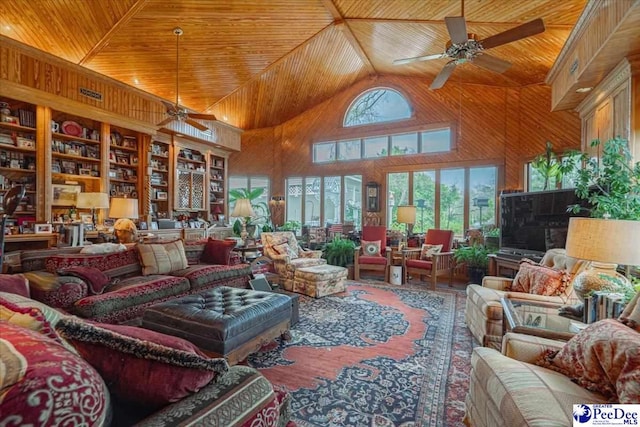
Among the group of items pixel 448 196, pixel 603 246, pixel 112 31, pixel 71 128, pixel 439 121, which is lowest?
pixel 603 246

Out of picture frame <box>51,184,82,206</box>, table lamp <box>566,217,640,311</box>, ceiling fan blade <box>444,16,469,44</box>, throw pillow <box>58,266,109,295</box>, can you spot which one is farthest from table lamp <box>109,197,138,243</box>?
table lamp <box>566,217,640,311</box>

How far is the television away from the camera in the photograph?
160 inches

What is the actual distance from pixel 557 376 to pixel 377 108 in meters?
7.42

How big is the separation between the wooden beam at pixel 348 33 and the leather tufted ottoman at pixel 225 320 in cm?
462

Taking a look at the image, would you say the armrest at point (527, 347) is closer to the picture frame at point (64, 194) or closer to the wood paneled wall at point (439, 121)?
the wood paneled wall at point (439, 121)

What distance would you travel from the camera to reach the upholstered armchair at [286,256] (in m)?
4.89

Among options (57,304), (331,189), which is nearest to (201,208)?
(331,189)

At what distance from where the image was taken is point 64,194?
5.21 m

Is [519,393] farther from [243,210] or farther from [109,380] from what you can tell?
[243,210]

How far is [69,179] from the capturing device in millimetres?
5406

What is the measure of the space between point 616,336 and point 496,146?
242 inches

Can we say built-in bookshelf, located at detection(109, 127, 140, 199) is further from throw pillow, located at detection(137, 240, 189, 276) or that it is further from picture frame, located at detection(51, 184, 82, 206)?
throw pillow, located at detection(137, 240, 189, 276)

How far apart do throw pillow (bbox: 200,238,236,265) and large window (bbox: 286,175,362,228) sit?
4456 millimetres

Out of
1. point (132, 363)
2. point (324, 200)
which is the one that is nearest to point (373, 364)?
point (132, 363)
